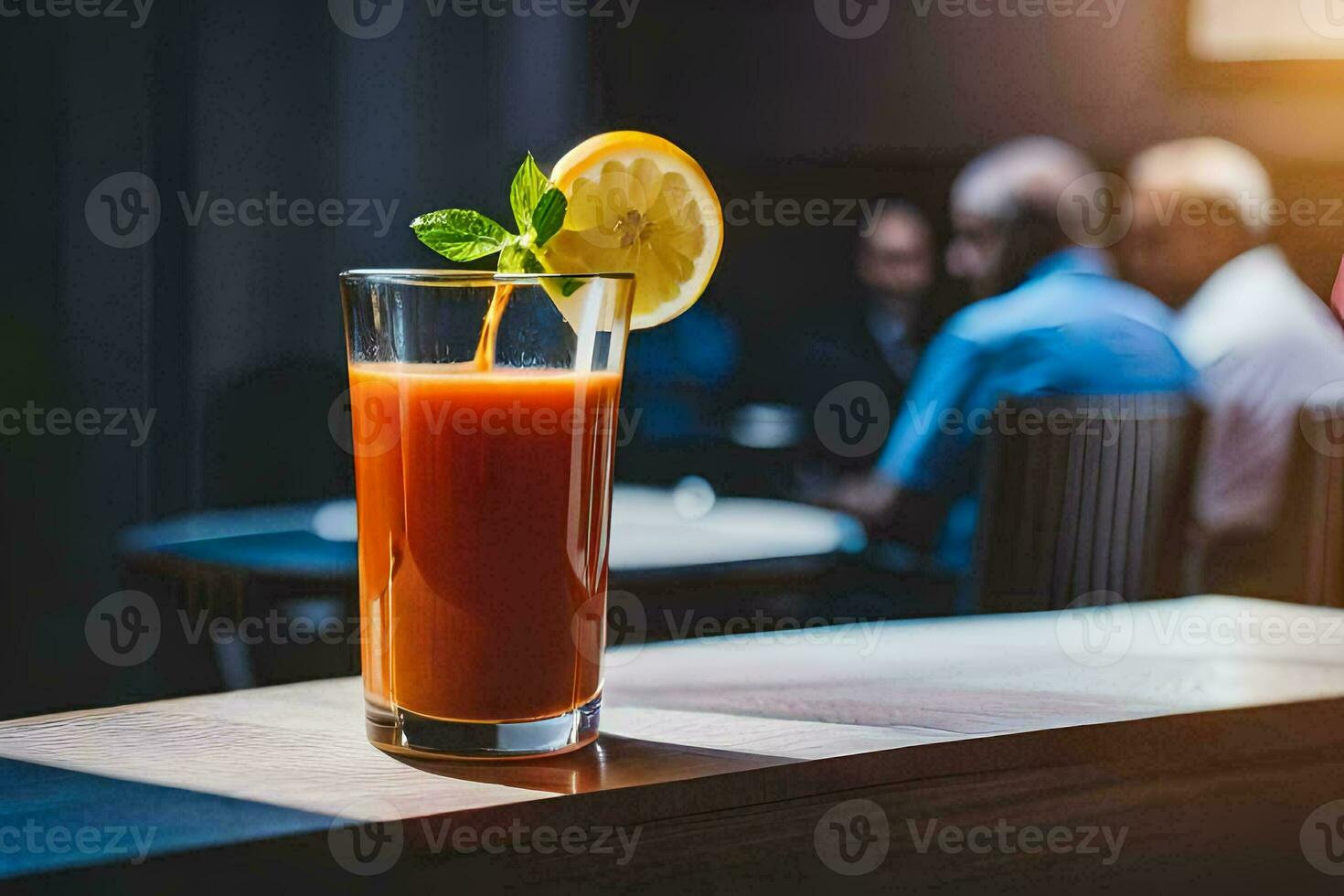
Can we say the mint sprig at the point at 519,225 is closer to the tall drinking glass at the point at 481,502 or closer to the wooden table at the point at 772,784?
the tall drinking glass at the point at 481,502

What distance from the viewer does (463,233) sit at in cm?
77

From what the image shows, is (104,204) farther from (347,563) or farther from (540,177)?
(540,177)

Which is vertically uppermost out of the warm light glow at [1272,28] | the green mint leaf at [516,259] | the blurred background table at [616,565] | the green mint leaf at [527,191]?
the warm light glow at [1272,28]

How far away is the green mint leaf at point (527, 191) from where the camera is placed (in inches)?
28.7

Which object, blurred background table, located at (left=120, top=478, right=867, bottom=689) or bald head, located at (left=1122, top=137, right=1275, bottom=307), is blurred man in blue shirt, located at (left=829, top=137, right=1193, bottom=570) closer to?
bald head, located at (left=1122, top=137, right=1275, bottom=307)

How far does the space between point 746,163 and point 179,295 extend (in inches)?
81.3

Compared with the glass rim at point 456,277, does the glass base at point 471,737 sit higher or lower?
lower

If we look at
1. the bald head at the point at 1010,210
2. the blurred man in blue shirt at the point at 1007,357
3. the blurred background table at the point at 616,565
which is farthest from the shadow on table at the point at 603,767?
the bald head at the point at 1010,210

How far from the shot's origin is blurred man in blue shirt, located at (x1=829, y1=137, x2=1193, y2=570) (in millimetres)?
2988

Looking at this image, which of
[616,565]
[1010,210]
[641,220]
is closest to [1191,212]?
[1010,210]

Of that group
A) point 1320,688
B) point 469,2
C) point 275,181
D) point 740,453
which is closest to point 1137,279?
point 740,453

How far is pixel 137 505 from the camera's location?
13.6 ft

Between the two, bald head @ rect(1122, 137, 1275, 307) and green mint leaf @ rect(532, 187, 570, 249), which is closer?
green mint leaf @ rect(532, 187, 570, 249)

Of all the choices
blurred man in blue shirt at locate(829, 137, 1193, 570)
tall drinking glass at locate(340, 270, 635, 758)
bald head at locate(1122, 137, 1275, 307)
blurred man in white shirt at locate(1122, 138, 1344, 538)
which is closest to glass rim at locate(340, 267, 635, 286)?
tall drinking glass at locate(340, 270, 635, 758)
